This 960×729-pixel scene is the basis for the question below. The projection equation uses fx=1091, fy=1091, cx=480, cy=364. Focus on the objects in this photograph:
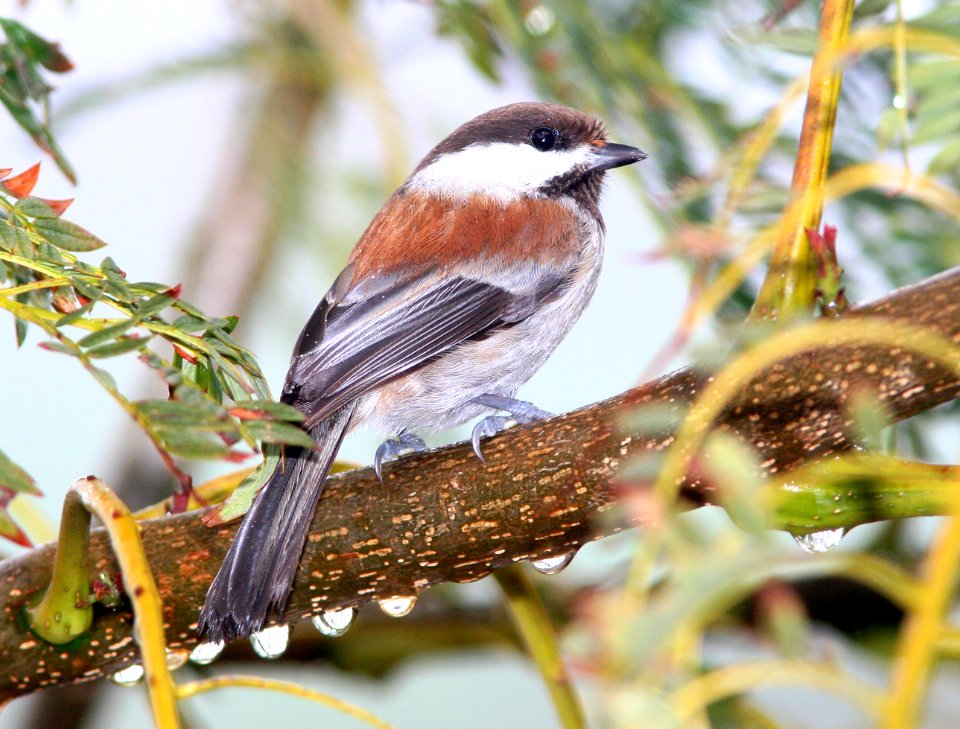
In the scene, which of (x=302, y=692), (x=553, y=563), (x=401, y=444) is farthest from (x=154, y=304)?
(x=401, y=444)

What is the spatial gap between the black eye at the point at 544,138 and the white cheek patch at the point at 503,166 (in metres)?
0.01

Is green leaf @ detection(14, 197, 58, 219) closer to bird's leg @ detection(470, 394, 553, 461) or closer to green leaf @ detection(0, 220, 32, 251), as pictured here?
green leaf @ detection(0, 220, 32, 251)

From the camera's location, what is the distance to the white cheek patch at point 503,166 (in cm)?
225

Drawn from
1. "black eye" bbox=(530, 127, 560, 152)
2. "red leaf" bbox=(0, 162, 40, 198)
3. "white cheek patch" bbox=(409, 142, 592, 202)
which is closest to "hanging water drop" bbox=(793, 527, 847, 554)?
"red leaf" bbox=(0, 162, 40, 198)

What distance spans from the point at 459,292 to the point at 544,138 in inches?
23.9

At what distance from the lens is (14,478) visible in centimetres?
76

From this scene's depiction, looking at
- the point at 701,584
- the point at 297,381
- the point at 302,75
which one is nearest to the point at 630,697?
the point at 701,584

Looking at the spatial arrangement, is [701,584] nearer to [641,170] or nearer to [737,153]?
[737,153]

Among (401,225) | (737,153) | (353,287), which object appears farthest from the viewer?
(401,225)

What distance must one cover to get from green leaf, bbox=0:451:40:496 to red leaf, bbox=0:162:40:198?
378 millimetres

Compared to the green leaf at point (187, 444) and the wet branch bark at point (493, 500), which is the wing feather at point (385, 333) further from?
the green leaf at point (187, 444)

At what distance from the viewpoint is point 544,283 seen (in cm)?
200

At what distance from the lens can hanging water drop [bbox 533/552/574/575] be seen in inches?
49.0

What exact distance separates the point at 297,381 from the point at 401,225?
0.45 metres
